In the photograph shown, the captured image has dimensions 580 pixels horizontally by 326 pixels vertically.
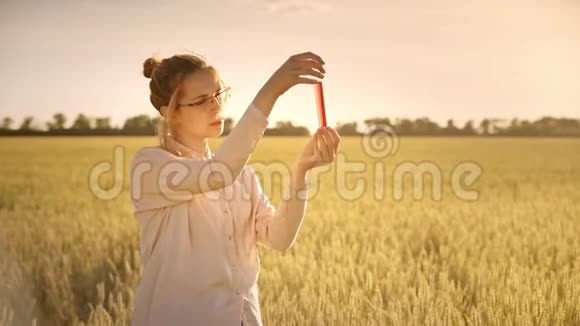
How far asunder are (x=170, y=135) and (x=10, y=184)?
12.5 meters

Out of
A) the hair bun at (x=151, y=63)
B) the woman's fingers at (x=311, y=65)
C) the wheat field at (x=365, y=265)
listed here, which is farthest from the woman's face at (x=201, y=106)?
the wheat field at (x=365, y=265)

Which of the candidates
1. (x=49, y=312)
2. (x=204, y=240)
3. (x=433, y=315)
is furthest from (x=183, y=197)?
(x=49, y=312)

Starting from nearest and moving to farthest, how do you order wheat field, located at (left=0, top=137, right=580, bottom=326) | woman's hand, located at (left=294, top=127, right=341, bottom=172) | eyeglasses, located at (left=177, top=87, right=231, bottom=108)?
1. woman's hand, located at (left=294, top=127, right=341, bottom=172)
2. eyeglasses, located at (left=177, top=87, right=231, bottom=108)
3. wheat field, located at (left=0, top=137, right=580, bottom=326)

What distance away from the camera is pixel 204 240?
7.43 feet

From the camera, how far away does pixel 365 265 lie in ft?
14.6

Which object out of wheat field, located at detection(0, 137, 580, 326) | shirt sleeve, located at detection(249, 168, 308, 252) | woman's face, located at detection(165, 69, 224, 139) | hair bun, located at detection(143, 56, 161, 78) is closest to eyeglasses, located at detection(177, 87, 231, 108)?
woman's face, located at detection(165, 69, 224, 139)

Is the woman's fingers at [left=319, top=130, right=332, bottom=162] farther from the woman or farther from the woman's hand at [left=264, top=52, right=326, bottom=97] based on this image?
the woman's hand at [left=264, top=52, right=326, bottom=97]

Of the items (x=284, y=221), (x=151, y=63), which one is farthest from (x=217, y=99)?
(x=284, y=221)

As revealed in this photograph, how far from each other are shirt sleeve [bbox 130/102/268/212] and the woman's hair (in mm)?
122

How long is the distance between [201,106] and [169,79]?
0.15 m

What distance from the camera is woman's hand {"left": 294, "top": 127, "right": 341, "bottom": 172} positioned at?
2.13 m

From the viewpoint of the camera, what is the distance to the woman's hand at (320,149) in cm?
213

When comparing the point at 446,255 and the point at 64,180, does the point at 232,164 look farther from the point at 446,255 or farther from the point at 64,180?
the point at 64,180

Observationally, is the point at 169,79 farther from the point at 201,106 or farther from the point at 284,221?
the point at 284,221
